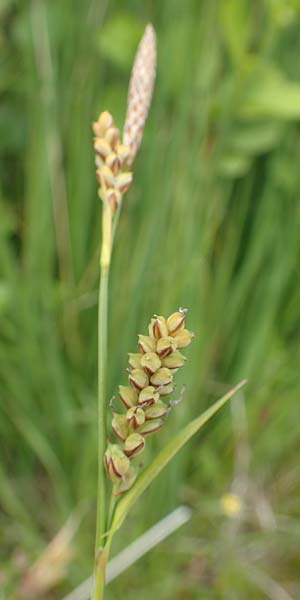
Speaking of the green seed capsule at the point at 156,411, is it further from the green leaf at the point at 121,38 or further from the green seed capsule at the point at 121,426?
the green leaf at the point at 121,38

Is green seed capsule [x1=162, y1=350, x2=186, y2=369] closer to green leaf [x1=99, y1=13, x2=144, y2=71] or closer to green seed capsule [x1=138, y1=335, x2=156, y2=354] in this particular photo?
green seed capsule [x1=138, y1=335, x2=156, y2=354]

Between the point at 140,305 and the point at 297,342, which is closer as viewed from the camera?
the point at 140,305

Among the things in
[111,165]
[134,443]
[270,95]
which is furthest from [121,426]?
[270,95]


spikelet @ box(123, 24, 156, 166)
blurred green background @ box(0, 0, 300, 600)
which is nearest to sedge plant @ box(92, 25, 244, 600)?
spikelet @ box(123, 24, 156, 166)

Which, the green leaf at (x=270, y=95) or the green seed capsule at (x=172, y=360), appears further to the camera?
the green leaf at (x=270, y=95)

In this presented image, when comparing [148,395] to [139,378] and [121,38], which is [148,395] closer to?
[139,378]

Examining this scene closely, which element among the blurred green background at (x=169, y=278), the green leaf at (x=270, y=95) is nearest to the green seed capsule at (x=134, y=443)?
the blurred green background at (x=169, y=278)

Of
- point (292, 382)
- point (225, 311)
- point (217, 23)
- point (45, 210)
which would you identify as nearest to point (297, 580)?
point (292, 382)

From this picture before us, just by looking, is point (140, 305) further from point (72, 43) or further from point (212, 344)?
point (72, 43)
